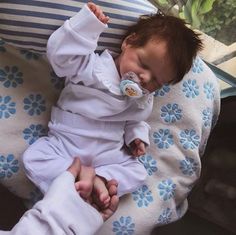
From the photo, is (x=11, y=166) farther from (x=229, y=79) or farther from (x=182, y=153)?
(x=229, y=79)

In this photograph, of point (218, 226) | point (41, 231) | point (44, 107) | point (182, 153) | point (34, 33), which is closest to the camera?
point (41, 231)

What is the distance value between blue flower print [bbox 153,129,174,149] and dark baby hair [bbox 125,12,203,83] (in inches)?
9.2

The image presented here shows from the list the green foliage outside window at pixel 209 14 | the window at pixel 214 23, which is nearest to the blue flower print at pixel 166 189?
the window at pixel 214 23

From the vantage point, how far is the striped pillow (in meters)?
1.05

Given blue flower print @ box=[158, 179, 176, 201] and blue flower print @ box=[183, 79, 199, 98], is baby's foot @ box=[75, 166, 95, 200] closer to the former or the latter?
blue flower print @ box=[158, 179, 176, 201]

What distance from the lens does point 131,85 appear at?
3.55ft

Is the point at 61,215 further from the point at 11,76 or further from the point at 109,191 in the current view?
the point at 11,76

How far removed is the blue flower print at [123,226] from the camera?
1.17m

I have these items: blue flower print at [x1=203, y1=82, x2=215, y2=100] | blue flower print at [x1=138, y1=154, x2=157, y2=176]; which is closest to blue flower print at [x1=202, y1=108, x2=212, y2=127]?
blue flower print at [x1=203, y1=82, x2=215, y2=100]

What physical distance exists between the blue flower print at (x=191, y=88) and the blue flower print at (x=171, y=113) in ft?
0.17

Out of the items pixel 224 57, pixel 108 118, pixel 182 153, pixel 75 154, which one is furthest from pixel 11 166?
pixel 224 57

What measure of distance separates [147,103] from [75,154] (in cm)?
24

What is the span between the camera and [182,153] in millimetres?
1317

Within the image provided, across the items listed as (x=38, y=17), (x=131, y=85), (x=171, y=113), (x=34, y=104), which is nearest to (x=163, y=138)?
(x=171, y=113)
